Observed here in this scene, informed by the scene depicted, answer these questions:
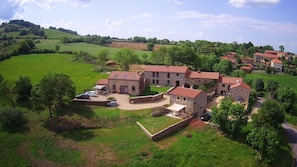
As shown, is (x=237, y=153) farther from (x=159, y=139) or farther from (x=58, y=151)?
(x=58, y=151)

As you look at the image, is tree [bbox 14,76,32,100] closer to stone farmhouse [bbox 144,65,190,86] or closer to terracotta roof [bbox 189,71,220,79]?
stone farmhouse [bbox 144,65,190,86]

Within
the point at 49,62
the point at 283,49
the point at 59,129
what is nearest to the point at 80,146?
the point at 59,129

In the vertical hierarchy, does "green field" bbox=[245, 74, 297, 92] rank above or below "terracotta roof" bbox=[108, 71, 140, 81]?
below

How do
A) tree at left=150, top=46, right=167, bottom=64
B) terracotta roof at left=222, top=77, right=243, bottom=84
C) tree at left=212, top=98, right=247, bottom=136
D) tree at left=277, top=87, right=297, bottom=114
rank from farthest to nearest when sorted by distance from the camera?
tree at left=150, top=46, right=167, bottom=64
terracotta roof at left=222, top=77, right=243, bottom=84
tree at left=277, top=87, right=297, bottom=114
tree at left=212, top=98, right=247, bottom=136

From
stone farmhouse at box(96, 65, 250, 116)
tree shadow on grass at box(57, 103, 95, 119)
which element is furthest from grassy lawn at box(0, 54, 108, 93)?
stone farmhouse at box(96, 65, 250, 116)

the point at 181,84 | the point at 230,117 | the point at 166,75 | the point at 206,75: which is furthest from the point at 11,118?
the point at 206,75

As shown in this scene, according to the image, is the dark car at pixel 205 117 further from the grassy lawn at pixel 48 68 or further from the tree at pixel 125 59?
the tree at pixel 125 59
